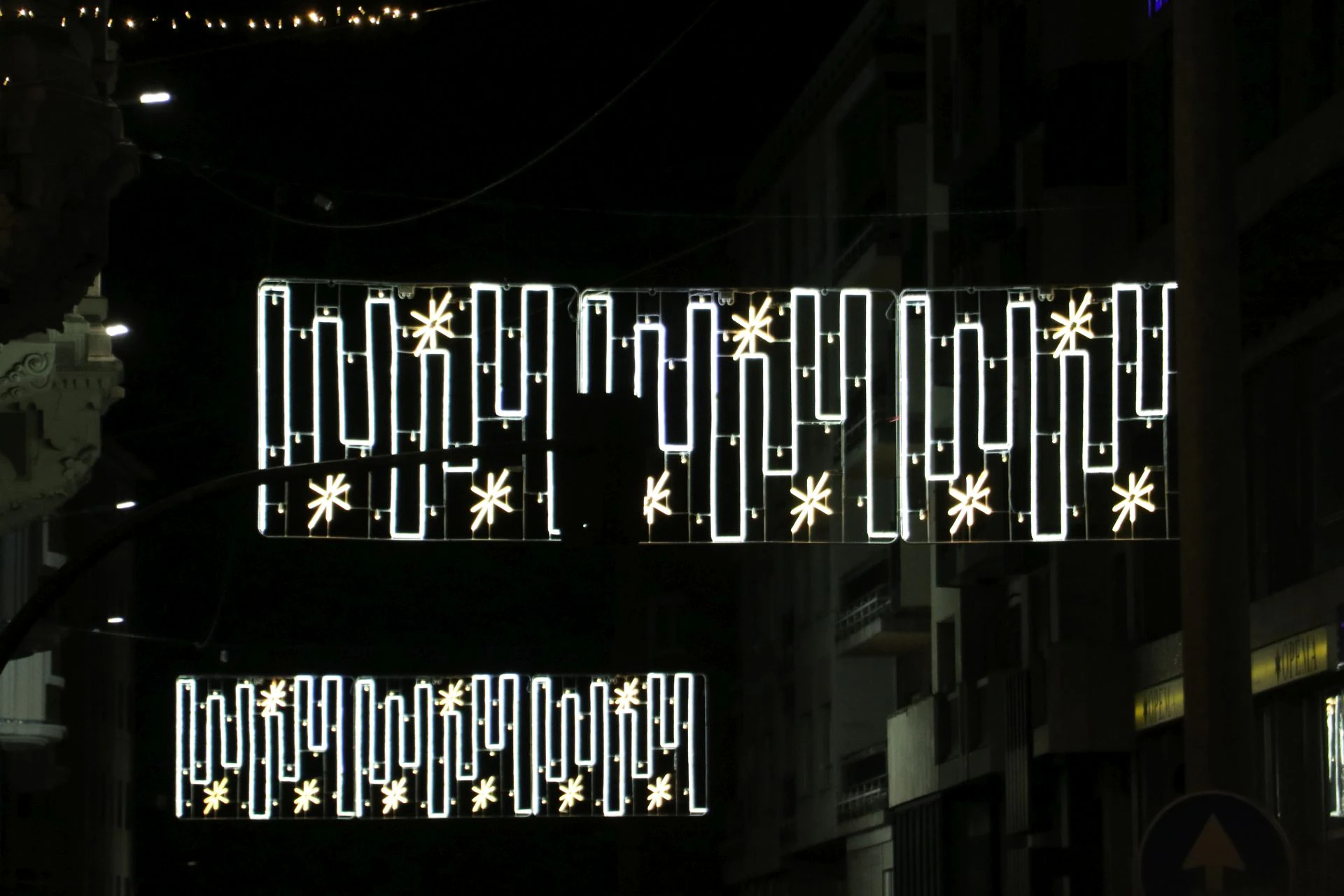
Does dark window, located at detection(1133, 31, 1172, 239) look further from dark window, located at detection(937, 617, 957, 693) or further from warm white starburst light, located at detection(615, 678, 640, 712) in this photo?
warm white starburst light, located at detection(615, 678, 640, 712)

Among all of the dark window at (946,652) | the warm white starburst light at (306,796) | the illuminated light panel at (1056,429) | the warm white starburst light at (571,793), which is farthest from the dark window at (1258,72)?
the warm white starburst light at (306,796)

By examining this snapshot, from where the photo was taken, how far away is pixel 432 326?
21922 mm

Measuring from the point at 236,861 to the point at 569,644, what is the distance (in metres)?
8.79

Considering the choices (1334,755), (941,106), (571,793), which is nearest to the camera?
Answer: (1334,755)

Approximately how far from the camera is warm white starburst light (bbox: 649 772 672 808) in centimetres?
4550

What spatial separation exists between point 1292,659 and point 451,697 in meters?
24.1

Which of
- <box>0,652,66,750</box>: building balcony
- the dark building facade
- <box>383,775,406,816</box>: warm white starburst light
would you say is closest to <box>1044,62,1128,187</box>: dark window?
the dark building facade

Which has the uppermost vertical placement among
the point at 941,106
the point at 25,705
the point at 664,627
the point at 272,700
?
the point at 941,106

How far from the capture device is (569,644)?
59594mm

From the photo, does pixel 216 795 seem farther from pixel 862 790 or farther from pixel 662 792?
pixel 862 790

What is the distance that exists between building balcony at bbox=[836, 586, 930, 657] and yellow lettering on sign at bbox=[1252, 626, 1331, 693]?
17.2 m

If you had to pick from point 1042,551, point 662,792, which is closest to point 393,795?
point 662,792

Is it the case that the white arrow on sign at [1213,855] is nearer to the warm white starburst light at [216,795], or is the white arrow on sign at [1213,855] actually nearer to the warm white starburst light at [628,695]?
the warm white starburst light at [628,695]

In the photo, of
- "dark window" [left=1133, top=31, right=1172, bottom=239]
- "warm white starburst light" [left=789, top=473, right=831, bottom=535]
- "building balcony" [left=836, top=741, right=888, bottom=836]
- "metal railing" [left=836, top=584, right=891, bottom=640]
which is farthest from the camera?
"building balcony" [left=836, top=741, right=888, bottom=836]
